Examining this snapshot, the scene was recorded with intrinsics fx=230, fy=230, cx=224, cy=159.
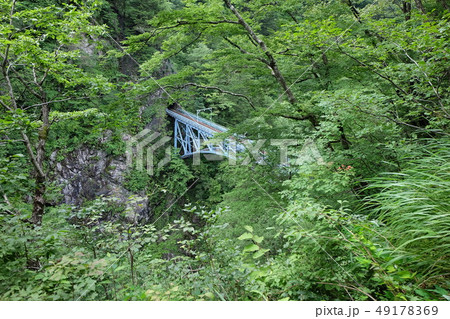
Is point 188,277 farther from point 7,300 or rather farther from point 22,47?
point 22,47

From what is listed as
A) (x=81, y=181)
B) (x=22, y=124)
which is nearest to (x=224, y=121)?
(x=81, y=181)

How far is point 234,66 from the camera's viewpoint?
4.99m

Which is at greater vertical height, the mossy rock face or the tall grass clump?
the tall grass clump

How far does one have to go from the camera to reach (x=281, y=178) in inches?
210

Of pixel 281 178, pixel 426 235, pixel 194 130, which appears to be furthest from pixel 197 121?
pixel 426 235

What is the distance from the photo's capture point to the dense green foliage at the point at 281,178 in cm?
151

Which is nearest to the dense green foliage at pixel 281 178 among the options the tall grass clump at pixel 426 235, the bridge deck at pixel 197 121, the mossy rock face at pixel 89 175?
the tall grass clump at pixel 426 235

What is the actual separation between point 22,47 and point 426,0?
7.61 m

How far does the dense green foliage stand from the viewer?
4.96ft

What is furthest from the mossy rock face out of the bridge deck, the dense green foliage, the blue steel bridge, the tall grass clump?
the tall grass clump

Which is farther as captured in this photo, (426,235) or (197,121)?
(197,121)

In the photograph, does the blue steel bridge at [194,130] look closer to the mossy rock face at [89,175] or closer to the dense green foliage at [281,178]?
the mossy rock face at [89,175]

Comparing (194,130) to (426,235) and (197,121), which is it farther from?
(426,235)

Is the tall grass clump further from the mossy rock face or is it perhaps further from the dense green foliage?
the mossy rock face
